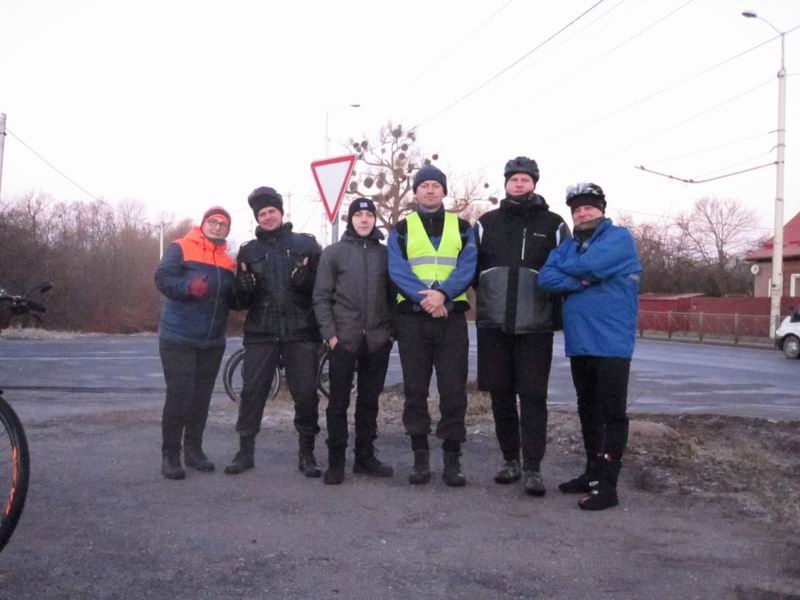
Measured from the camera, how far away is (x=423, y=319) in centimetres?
565

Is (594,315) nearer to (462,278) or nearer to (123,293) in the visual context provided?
(462,278)

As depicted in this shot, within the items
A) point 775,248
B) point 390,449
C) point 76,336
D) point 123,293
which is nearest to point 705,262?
point 775,248

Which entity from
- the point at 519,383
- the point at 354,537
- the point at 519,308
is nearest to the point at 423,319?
the point at 519,308

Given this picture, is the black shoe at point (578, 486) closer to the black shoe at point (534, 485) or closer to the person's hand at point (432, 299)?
the black shoe at point (534, 485)

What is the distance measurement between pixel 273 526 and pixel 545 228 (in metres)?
2.52

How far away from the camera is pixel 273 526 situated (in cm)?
459

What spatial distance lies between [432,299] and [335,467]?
4.24 feet

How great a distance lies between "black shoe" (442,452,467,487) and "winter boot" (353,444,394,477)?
1.38ft

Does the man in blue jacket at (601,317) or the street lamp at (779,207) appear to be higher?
the street lamp at (779,207)

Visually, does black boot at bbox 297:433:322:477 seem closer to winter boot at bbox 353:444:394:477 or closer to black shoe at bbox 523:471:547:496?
winter boot at bbox 353:444:394:477

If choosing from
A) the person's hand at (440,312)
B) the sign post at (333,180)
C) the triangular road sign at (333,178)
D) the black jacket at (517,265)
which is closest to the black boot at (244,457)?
the person's hand at (440,312)

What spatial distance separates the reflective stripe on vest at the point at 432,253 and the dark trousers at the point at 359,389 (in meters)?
0.49

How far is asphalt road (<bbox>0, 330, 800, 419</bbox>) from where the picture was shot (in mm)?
11797

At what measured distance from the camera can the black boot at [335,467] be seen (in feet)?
18.4
